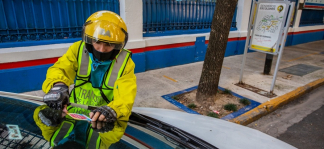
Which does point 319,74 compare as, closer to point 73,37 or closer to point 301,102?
point 301,102

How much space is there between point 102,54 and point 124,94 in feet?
1.22

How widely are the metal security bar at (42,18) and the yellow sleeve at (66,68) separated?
9.44ft

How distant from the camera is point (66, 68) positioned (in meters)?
2.01

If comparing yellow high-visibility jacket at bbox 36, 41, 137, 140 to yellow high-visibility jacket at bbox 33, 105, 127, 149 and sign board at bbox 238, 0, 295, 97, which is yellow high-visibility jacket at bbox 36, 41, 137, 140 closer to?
yellow high-visibility jacket at bbox 33, 105, 127, 149

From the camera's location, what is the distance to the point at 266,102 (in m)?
4.53

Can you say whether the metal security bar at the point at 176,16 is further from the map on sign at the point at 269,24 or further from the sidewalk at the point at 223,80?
the map on sign at the point at 269,24

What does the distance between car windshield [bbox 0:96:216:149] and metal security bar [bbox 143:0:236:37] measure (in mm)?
4466

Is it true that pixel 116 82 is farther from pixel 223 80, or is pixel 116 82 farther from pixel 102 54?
pixel 223 80

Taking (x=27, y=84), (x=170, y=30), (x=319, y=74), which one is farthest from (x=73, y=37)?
(x=319, y=74)

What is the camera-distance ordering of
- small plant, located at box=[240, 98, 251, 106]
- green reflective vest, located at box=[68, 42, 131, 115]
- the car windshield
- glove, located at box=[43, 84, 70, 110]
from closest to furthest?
the car windshield, glove, located at box=[43, 84, 70, 110], green reflective vest, located at box=[68, 42, 131, 115], small plant, located at box=[240, 98, 251, 106]

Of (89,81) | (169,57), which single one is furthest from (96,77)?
(169,57)

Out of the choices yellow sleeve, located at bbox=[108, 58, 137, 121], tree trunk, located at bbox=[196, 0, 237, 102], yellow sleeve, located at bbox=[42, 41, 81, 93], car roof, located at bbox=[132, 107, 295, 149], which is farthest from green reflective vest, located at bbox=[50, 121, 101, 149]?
tree trunk, located at bbox=[196, 0, 237, 102]

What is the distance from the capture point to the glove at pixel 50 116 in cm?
150

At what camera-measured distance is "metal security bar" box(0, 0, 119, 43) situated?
409cm
